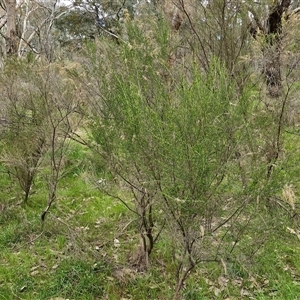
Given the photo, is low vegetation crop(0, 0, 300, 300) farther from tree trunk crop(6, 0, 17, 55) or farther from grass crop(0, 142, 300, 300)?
tree trunk crop(6, 0, 17, 55)

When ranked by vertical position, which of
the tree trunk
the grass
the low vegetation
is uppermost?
the tree trunk

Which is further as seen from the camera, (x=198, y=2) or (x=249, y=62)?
(x=198, y=2)

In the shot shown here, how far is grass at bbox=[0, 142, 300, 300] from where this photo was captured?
140 inches

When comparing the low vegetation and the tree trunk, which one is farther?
the tree trunk

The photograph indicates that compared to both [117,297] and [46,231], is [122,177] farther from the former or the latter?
[46,231]

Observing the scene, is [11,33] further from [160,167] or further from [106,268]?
[160,167]

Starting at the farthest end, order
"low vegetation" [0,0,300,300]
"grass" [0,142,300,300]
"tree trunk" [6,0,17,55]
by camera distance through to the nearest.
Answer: "tree trunk" [6,0,17,55] < "grass" [0,142,300,300] < "low vegetation" [0,0,300,300]

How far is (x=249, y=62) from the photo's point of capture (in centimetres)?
492

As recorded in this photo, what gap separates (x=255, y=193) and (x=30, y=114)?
368cm

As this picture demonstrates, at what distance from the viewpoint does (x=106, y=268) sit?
12.5 ft

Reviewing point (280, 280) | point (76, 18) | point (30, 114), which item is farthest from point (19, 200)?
point (76, 18)

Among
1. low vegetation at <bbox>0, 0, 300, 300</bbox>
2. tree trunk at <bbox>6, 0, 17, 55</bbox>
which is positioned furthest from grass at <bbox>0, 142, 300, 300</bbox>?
tree trunk at <bbox>6, 0, 17, 55</bbox>

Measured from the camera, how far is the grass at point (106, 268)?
140 inches

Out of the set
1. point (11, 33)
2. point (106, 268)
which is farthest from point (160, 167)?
point (11, 33)
